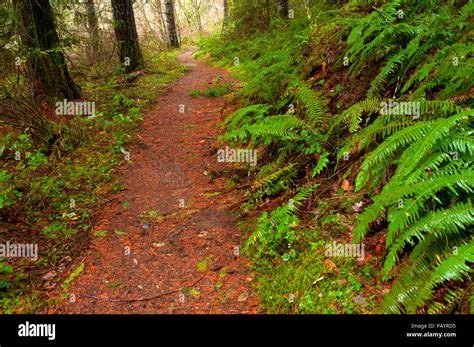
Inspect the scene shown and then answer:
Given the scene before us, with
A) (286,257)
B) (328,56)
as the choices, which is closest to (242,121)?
(328,56)

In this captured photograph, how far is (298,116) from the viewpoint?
5133mm

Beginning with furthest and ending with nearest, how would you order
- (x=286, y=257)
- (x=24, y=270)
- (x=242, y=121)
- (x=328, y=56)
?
(x=242, y=121) → (x=328, y=56) → (x=24, y=270) → (x=286, y=257)

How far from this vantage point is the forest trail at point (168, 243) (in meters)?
3.37

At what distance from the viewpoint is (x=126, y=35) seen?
10219mm
